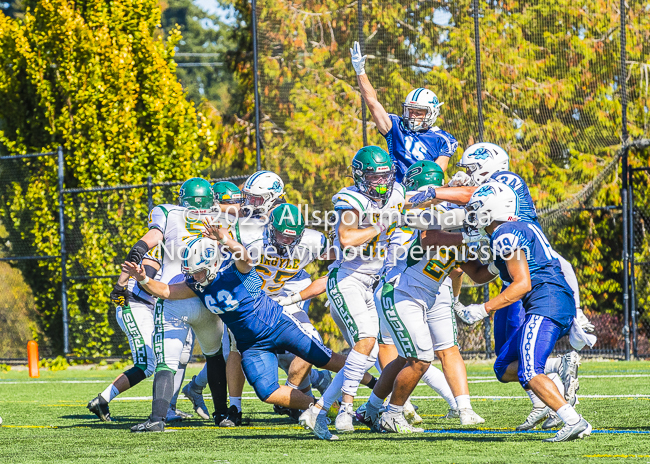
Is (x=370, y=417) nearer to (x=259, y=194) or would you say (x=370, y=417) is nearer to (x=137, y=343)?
(x=259, y=194)

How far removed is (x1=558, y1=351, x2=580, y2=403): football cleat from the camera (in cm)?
593

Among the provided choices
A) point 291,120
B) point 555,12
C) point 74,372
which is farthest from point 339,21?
point 74,372

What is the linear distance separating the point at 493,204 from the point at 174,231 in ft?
9.12

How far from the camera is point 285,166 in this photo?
14562 mm

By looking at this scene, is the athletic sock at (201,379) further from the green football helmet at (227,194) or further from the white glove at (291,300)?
the green football helmet at (227,194)

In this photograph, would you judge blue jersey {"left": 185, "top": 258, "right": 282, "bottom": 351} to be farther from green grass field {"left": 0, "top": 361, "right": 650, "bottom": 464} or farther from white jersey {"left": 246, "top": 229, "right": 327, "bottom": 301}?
green grass field {"left": 0, "top": 361, "right": 650, "bottom": 464}

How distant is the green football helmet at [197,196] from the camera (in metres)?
6.94

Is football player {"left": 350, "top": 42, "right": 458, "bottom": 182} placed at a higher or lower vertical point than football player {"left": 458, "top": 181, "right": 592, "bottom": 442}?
higher

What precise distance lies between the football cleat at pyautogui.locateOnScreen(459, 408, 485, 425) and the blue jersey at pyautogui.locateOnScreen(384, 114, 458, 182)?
6.91ft

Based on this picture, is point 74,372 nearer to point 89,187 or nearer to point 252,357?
point 89,187

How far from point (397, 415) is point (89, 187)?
389 inches

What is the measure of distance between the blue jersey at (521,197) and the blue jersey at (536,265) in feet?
0.36

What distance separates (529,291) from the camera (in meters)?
5.21

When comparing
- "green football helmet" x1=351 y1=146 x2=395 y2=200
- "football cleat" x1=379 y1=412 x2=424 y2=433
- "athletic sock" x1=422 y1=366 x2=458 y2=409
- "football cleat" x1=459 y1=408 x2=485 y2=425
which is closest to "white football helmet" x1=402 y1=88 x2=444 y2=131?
"green football helmet" x1=351 y1=146 x2=395 y2=200
